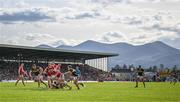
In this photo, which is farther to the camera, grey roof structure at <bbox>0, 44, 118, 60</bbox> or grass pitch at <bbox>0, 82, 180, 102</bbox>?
grey roof structure at <bbox>0, 44, 118, 60</bbox>

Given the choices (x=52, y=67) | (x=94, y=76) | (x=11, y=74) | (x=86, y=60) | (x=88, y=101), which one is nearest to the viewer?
(x=88, y=101)

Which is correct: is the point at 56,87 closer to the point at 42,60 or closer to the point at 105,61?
the point at 42,60

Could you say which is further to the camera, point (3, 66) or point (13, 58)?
point (13, 58)

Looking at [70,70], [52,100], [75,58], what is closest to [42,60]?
[75,58]

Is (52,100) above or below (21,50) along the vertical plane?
below

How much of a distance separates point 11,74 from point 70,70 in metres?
59.2

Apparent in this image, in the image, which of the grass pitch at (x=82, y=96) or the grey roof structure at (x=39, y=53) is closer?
the grass pitch at (x=82, y=96)

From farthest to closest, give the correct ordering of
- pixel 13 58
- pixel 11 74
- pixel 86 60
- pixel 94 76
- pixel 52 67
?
1. pixel 86 60
2. pixel 94 76
3. pixel 13 58
4. pixel 11 74
5. pixel 52 67

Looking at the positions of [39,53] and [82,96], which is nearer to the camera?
[82,96]

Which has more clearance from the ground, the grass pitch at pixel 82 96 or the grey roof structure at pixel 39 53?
the grey roof structure at pixel 39 53

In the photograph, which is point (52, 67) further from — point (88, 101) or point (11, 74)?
point (11, 74)

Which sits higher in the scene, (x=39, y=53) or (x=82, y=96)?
(x=39, y=53)

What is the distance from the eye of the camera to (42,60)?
366ft

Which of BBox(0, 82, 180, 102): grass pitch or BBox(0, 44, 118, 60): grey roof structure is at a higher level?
BBox(0, 44, 118, 60): grey roof structure
